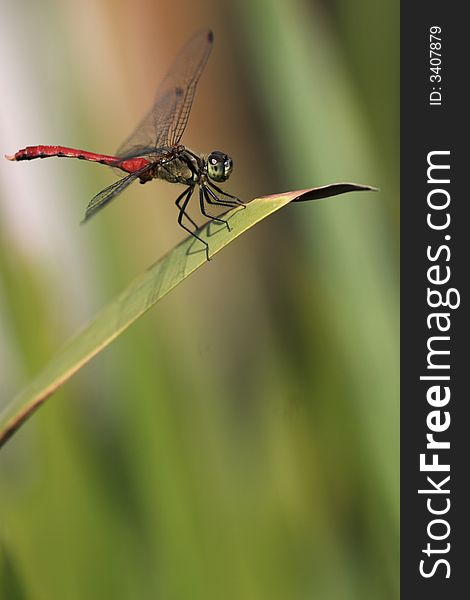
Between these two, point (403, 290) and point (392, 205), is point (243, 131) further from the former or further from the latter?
point (403, 290)

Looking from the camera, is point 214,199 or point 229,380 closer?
point 214,199

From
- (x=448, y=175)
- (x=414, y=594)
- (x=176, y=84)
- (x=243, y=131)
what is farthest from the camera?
(x=243, y=131)

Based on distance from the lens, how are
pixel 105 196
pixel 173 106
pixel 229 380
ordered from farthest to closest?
pixel 229 380
pixel 173 106
pixel 105 196

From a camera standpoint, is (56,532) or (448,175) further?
(448,175)

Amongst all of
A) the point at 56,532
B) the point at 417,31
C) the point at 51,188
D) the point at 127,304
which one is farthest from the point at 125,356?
the point at 51,188

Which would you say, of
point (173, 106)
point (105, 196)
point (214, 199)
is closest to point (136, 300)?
point (105, 196)

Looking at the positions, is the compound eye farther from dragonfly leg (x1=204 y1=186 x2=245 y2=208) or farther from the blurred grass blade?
the blurred grass blade

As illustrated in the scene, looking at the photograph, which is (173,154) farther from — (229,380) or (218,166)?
(229,380)
